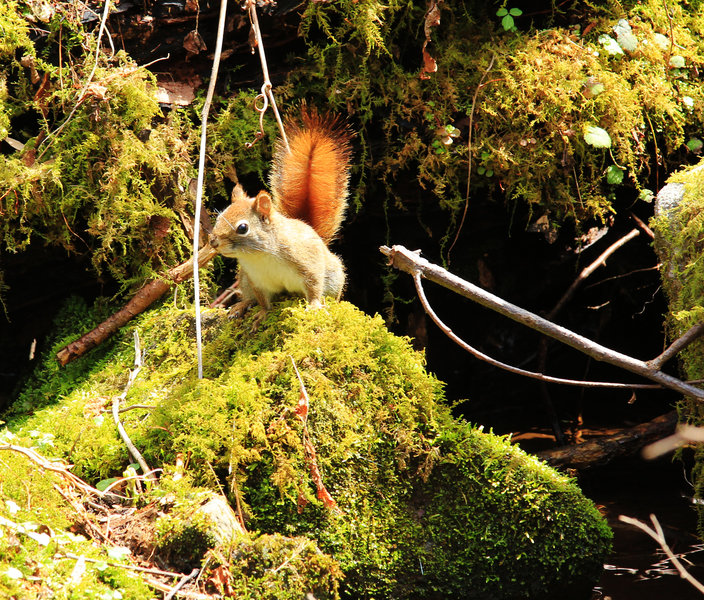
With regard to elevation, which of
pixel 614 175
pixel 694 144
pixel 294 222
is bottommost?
pixel 294 222

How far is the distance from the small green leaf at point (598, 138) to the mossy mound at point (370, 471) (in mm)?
1862

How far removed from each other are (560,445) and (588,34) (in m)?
2.81

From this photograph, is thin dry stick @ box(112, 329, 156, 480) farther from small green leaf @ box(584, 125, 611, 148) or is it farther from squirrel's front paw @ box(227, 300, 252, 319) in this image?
small green leaf @ box(584, 125, 611, 148)

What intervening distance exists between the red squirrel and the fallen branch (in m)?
1.80

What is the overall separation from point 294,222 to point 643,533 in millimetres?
2636

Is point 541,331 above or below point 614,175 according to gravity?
below

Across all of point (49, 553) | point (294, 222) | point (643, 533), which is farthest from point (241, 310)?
point (643, 533)

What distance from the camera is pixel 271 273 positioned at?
3766mm

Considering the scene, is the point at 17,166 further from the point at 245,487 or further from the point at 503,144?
the point at 503,144

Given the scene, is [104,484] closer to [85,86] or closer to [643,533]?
[85,86]

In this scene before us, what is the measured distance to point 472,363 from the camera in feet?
18.6

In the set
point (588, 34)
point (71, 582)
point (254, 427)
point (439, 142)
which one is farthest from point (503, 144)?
point (71, 582)

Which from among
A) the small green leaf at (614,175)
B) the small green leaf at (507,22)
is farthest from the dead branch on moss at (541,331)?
the small green leaf at (507,22)

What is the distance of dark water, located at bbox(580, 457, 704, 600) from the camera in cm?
336
